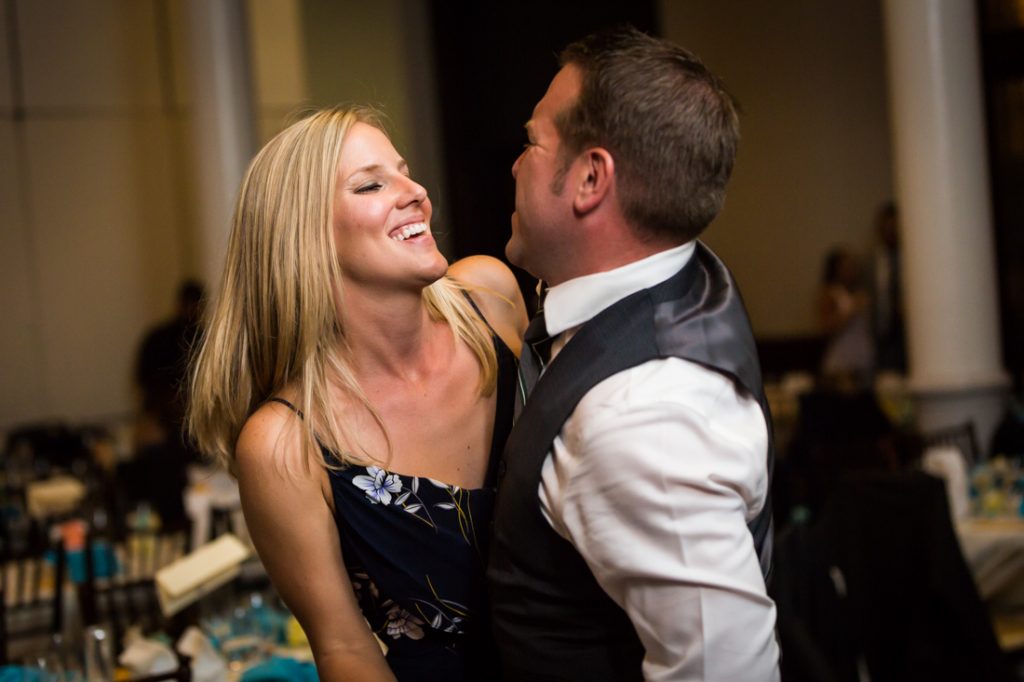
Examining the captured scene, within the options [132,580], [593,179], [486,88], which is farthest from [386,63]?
[593,179]

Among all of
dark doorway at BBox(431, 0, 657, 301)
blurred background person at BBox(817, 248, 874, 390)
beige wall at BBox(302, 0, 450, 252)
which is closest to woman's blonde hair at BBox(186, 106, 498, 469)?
blurred background person at BBox(817, 248, 874, 390)

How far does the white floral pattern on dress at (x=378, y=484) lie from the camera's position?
6.06 feet

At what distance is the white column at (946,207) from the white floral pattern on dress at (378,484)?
504 cm

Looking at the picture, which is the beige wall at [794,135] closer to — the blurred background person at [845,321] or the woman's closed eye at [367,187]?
the blurred background person at [845,321]

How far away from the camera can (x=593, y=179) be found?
4.60 feet

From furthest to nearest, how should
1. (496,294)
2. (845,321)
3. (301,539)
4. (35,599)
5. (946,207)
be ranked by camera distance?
(845,321) < (946,207) < (35,599) < (496,294) < (301,539)

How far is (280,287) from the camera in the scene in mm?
1804

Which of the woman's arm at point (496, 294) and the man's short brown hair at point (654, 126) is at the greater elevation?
the man's short brown hair at point (654, 126)

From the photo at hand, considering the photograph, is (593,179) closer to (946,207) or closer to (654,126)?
(654,126)

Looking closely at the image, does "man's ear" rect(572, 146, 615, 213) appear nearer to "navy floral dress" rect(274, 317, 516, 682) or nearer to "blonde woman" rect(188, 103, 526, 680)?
"blonde woman" rect(188, 103, 526, 680)

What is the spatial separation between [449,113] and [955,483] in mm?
6906

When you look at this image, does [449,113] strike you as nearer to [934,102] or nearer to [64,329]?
[64,329]

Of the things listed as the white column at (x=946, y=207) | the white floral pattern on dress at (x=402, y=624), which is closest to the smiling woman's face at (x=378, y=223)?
the white floral pattern on dress at (x=402, y=624)

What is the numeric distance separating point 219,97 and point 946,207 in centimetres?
486
